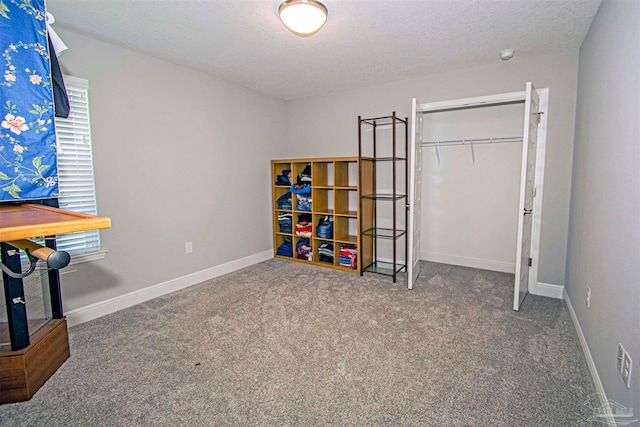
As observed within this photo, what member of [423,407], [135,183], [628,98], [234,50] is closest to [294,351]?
[423,407]

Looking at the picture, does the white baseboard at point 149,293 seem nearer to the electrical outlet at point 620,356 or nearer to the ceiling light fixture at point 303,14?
the ceiling light fixture at point 303,14

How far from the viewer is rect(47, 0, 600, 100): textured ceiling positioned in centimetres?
226

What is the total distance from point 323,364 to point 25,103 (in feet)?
6.90

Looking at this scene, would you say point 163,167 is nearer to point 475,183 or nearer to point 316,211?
point 316,211

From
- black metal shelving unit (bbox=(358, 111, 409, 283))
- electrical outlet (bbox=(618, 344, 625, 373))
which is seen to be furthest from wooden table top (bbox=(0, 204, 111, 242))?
black metal shelving unit (bbox=(358, 111, 409, 283))

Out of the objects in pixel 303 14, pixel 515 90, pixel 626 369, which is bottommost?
pixel 626 369

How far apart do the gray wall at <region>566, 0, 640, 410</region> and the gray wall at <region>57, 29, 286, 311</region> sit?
353 cm

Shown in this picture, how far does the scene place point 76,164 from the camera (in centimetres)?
267

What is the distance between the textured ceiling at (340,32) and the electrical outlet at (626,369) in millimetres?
2223

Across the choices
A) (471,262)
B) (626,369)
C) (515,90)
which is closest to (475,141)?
(515,90)

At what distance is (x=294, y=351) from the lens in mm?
2279

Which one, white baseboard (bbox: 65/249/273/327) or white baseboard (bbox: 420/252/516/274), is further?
white baseboard (bbox: 420/252/516/274)

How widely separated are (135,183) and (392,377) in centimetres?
277

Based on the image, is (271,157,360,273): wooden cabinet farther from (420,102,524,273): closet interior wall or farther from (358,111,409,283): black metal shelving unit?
(420,102,524,273): closet interior wall
